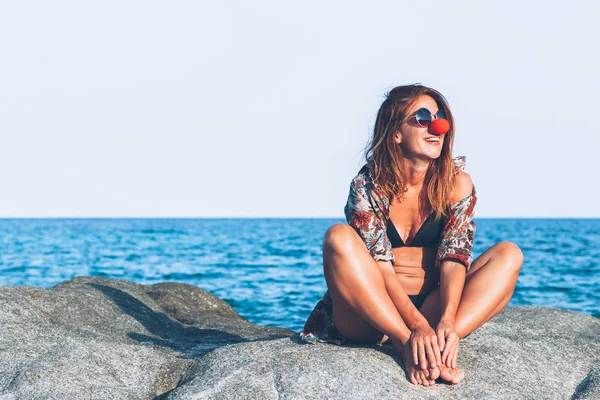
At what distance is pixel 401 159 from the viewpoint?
5.45 meters

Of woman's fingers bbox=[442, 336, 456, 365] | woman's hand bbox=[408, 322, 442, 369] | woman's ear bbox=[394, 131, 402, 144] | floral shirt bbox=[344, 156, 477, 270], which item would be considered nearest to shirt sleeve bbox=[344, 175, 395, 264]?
floral shirt bbox=[344, 156, 477, 270]

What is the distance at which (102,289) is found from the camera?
7.89 meters

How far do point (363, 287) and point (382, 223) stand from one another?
599mm

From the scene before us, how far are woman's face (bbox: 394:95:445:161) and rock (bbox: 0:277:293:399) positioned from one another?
2.25m

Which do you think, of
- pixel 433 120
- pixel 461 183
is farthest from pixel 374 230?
pixel 433 120

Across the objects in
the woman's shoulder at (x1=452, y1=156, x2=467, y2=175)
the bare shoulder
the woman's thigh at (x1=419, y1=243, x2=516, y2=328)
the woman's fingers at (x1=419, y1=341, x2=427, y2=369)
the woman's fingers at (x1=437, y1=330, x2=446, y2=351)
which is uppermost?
the woman's shoulder at (x1=452, y1=156, x2=467, y2=175)

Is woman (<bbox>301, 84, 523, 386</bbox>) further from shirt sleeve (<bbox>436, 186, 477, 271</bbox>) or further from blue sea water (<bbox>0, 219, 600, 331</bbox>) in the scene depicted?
blue sea water (<bbox>0, 219, 600, 331</bbox>)

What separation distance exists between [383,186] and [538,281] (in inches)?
706

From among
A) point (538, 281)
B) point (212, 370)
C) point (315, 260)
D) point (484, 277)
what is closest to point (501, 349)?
point (484, 277)

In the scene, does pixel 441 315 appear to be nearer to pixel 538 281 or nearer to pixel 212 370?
pixel 212 370

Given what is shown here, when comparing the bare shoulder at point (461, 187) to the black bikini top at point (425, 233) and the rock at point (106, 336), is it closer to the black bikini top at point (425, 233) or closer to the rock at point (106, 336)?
the black bikini top at point (425, 233)

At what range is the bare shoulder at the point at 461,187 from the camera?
17.7 ft

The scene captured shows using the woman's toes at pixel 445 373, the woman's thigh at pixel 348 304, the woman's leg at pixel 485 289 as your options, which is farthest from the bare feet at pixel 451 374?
the woman's thigh at pixel 348 304

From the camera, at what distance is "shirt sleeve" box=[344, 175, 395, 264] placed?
520 cm
